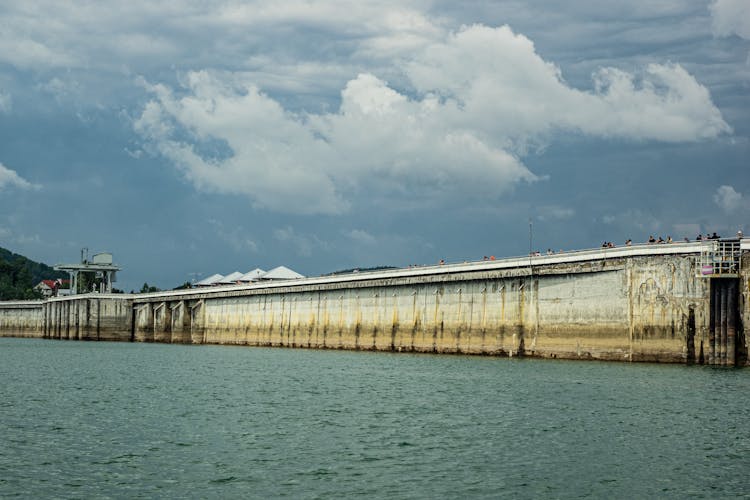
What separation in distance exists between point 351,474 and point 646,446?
41.2ft

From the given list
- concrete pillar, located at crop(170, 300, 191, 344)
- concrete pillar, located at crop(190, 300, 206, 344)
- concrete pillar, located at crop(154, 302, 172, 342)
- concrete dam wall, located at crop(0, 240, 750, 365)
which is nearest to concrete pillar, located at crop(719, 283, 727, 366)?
concrete dam wall, located at crop(0, 240, 750, 365)

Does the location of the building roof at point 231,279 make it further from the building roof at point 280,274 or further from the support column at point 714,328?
the support column at point 714,328

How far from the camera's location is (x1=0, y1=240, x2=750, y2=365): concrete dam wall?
217ft

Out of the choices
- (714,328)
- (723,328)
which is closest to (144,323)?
(714,328)

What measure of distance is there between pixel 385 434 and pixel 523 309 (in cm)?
4228

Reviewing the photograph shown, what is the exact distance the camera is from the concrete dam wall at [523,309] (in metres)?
66.1

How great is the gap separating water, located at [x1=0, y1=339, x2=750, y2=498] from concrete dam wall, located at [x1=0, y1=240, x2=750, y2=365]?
4136mm

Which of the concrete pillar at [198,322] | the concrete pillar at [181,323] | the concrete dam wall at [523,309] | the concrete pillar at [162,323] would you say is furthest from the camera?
the concrete pillar at [162,323]

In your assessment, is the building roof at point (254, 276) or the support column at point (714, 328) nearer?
the support column at point (714, 328)

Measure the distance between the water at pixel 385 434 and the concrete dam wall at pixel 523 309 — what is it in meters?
4.14

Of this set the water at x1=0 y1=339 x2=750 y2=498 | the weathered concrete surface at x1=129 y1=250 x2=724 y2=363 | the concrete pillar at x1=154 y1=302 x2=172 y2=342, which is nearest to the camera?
the water at x1=0 y1=339 x2=750 y2=498

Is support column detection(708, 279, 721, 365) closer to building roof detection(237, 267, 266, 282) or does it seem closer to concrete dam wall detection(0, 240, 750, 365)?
concrete dam wall detection(0, 240, 750, 365)

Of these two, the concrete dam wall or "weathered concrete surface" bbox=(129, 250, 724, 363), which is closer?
the concrete dam wall

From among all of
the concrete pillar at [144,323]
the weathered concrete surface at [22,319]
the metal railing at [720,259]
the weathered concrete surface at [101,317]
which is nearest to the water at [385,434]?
the metal railing at [720,259]
